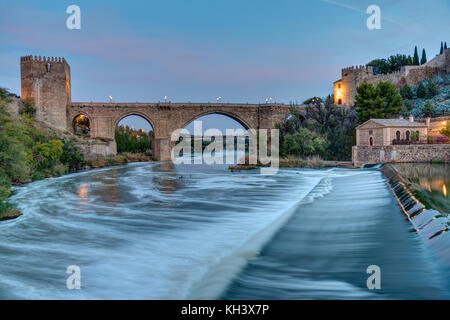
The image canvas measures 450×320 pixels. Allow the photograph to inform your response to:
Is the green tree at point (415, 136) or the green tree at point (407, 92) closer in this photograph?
the green tree at point (415, 136)

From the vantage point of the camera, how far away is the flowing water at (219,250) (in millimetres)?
4125

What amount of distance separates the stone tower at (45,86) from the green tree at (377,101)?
29694 millimetres

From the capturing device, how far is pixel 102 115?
34156mm

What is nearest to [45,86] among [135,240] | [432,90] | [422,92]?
[135,240]

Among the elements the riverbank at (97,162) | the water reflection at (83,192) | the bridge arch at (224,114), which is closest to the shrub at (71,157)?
the riverbank at (97,162)

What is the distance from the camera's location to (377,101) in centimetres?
3161

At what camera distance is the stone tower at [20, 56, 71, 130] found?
3148 cm

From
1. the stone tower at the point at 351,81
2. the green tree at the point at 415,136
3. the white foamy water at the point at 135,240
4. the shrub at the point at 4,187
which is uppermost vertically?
the stone tower at the point at 351,81

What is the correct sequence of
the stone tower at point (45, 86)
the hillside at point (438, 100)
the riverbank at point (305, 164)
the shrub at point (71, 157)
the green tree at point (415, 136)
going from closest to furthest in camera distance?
the shrub at point (71, 157) → the riverbank at point (305, 164) → the green tree at point (415, 136) → the stone tower at point (45, 86) → the hillside at point (438, 100)

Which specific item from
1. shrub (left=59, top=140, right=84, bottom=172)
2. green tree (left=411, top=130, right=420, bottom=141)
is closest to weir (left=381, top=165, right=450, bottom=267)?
green tree (left=411, top=130, right=420, bottom=141)

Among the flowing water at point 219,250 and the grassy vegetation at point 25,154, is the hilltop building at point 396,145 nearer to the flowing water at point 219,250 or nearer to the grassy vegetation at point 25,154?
the flowing water at point 219,250

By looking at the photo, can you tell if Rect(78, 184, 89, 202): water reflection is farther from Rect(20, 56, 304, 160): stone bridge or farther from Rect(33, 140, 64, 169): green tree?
Rect(20, 56, 304, 160): stone bridge

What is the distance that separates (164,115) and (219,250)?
3132 cm
